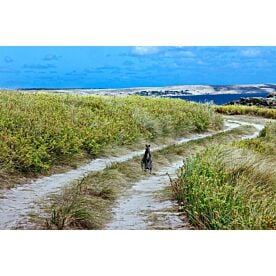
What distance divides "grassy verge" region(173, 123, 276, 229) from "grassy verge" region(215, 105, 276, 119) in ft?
0.32

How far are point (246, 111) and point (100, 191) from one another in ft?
4.32

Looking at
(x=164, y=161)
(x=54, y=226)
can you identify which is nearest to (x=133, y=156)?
(x=164, y=161)

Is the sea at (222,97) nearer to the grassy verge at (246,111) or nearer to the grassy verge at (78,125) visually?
the grassy verge at (246,111)

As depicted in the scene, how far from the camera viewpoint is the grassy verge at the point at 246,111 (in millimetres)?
10086

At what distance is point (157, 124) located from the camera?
10258mm

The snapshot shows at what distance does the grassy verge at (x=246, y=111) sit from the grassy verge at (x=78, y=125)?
20 centimetres

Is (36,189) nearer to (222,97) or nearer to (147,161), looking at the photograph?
(147,161)

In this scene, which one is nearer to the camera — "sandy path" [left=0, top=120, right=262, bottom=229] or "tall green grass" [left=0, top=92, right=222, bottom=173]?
"sandy path" [left=0, top=120, right=262, bottom=229]

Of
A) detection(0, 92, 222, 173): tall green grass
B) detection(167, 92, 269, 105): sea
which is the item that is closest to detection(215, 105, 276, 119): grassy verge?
detection(167, 92, 269, 105): sea

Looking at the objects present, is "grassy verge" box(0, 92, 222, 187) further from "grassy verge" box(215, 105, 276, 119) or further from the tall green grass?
"grassy verge" box(215, 105, 276, 119)

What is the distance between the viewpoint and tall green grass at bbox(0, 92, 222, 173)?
33.7 ft
